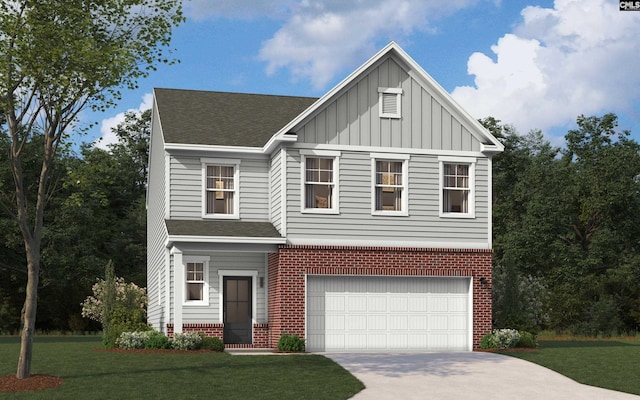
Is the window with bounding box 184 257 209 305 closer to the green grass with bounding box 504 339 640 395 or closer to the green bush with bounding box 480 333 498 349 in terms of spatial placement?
the green bush with bounding box 480 333 498 349

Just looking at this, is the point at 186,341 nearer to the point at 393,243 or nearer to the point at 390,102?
the point at 393,243

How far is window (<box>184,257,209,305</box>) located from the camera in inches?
1096

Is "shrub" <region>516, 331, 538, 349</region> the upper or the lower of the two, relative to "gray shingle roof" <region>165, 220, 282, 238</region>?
lower

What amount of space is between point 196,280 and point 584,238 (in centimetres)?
2926

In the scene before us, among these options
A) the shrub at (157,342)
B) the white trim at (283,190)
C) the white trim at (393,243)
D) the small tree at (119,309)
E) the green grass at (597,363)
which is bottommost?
the green grass at (597,363)

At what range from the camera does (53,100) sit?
1956 centimetres

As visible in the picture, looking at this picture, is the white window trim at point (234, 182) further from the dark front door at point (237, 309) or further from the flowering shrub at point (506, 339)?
the flowering shrub at point (506, 339)

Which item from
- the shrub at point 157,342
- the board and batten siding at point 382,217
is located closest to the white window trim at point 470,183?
the board and batten siding at point 382,217

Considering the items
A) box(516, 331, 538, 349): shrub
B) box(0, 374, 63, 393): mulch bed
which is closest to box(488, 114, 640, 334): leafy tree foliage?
box(516, 331, 538, 349): shrub

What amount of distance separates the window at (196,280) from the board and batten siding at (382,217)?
317 cm

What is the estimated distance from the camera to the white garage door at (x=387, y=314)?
27.2 meters

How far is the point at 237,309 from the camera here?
2842 cm

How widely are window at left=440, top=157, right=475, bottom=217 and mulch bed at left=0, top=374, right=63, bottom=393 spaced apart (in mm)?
14255

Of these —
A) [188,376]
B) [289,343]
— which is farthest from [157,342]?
[188,376]
